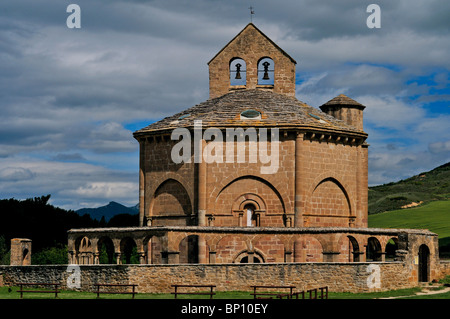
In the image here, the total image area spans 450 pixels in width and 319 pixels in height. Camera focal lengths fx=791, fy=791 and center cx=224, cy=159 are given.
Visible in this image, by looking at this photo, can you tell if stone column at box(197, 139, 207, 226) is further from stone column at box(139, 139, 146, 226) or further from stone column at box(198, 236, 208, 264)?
stone column at box(139, 139, 146, 226)

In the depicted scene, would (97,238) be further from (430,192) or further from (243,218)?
(430,192)

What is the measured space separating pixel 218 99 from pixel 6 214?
30.3 metres

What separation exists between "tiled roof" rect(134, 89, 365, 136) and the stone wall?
455 inches

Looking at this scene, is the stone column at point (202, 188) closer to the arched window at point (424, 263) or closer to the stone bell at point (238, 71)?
the stone bell at point (238, 71)

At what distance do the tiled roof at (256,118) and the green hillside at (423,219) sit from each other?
21200mm

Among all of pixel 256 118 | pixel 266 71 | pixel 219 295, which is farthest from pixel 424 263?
pixel 266 71

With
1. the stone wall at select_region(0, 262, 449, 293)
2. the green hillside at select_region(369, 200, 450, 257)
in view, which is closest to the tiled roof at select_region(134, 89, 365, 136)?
the stone wall at select_region(0, 262, 449, 293)

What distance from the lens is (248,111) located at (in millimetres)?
48562

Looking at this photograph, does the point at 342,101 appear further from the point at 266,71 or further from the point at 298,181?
the point at 298,181

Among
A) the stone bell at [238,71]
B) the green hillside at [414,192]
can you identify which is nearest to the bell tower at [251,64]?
the stone bell at [238,71]

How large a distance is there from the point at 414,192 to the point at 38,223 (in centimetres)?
5662

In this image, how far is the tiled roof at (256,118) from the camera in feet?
155

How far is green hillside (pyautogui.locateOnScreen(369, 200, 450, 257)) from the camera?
7235 cm
